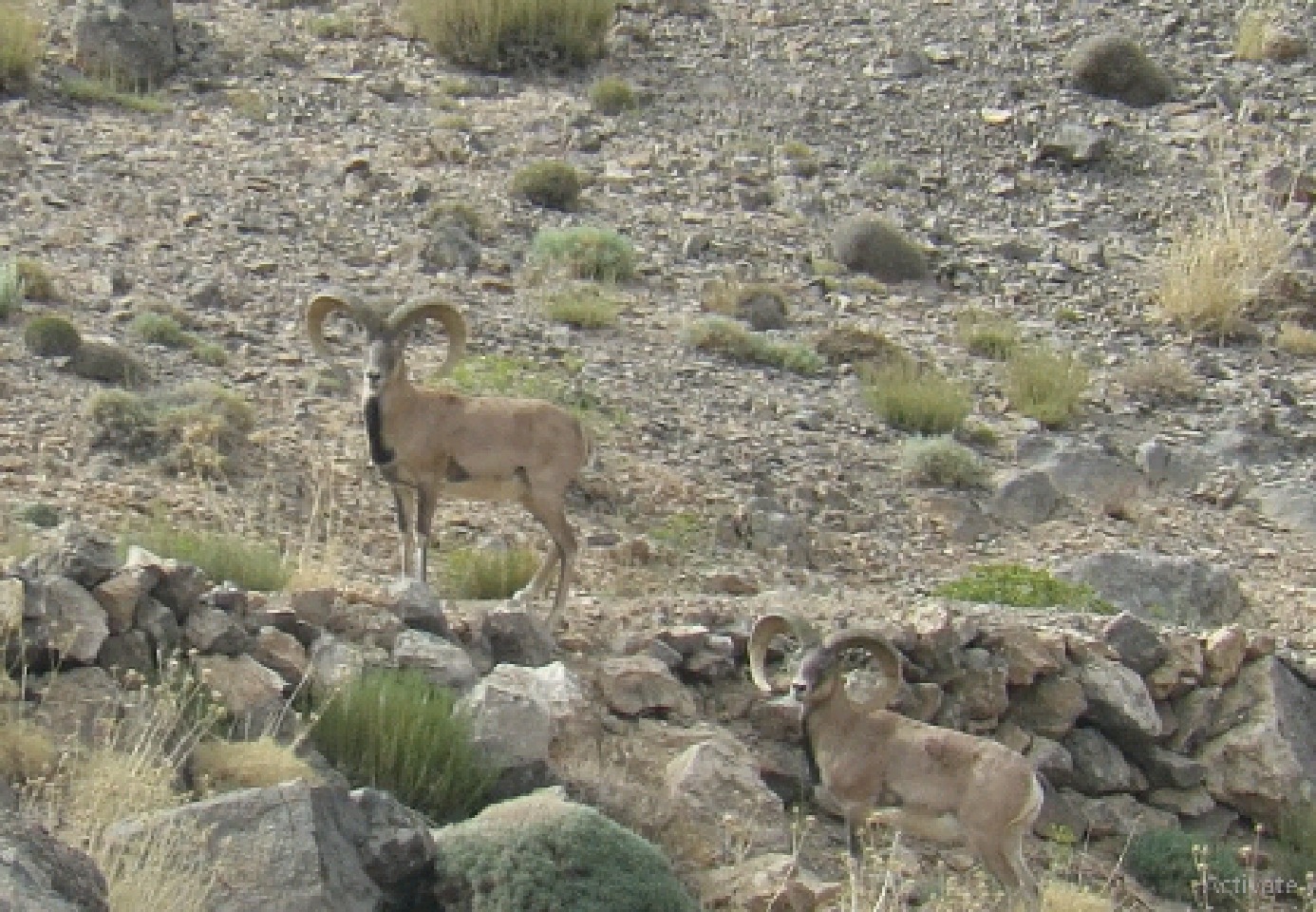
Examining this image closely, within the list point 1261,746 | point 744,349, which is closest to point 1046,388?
point 744,349

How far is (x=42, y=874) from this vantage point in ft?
24.3

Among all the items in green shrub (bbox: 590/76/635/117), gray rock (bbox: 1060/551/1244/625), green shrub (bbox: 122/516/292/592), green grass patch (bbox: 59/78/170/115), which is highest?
green shrub (bbox: 590/76/635/117)

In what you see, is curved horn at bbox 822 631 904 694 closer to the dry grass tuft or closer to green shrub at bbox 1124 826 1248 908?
green shrub at bbox 1124 826 1248 908

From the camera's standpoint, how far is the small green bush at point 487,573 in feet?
49.6

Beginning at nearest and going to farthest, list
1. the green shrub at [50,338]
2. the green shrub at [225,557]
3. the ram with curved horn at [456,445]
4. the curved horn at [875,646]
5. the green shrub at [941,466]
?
the curved horn at [875,646] → the green shrub at [225,557] → the ram with curved horn at [456,445] → the green shrub at [50,338] → the green shrub at [941,466]

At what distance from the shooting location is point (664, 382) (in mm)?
20188

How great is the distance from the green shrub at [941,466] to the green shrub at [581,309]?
298 cm

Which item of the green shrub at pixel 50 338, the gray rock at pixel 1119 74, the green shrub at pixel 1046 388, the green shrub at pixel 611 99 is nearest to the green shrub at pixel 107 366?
the green shrub at pixel 50 338

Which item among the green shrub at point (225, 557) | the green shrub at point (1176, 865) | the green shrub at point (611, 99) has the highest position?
the green shrub at point (611, 99)

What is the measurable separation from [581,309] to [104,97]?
20.4 feet

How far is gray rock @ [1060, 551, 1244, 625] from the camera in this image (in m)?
17.2

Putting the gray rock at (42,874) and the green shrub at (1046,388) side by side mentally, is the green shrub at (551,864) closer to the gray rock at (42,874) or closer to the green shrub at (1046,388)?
the gray rock at (42,874)

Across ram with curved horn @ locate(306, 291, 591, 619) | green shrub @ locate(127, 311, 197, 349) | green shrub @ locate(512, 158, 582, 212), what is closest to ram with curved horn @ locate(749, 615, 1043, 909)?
ram with curved horn @ locate(306, 291, 591, 619)

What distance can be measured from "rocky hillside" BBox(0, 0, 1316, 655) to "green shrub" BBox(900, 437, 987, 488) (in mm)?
186
